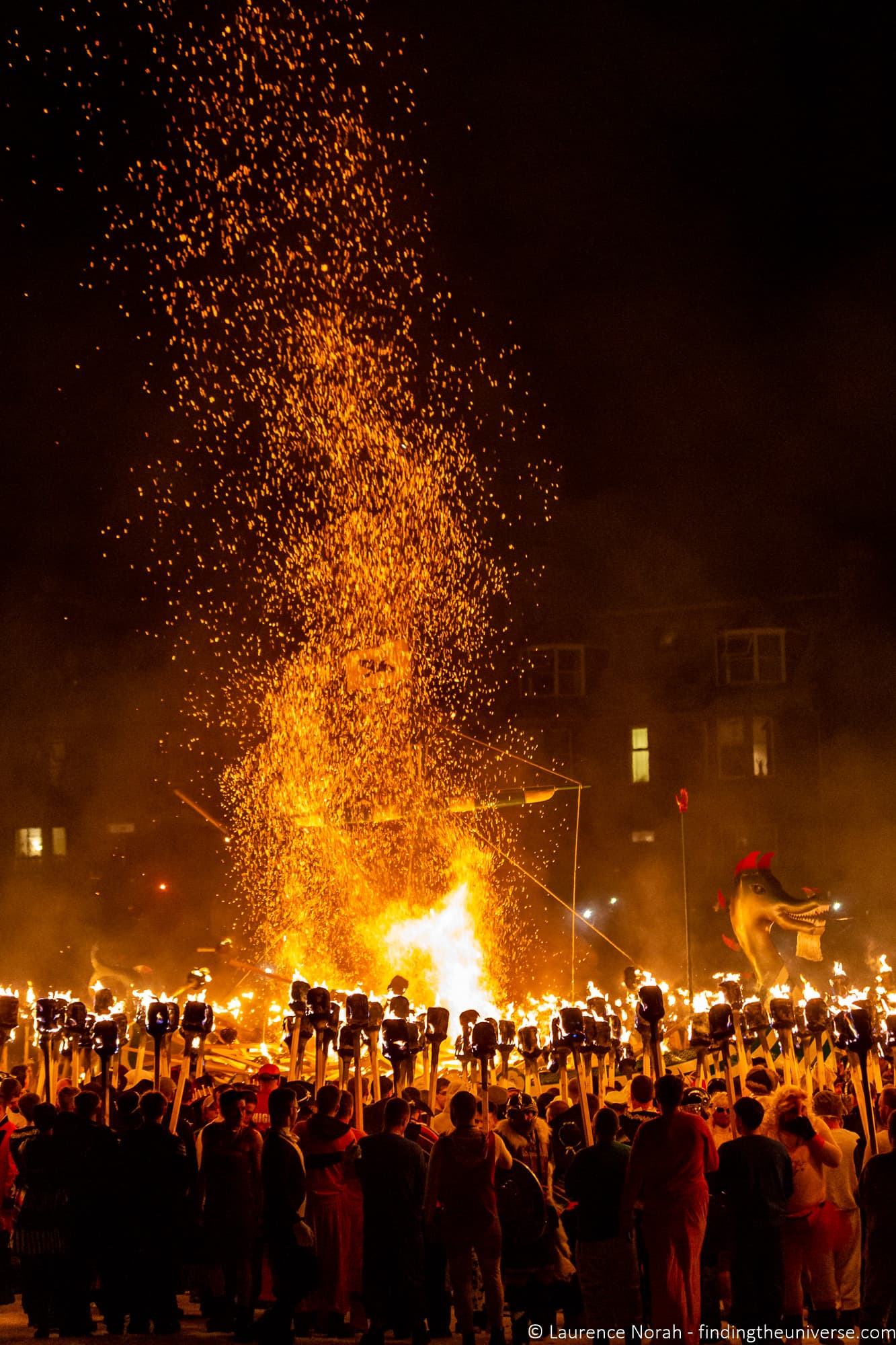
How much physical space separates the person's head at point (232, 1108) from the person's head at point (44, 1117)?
3.67 ft

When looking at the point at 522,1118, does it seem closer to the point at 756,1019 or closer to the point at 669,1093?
the point at 669,1093

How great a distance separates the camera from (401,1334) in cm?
877

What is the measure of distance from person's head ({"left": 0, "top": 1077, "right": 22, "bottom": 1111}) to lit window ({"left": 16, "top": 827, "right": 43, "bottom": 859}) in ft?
129

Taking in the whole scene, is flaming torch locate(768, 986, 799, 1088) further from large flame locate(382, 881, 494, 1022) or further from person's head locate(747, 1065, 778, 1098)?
large flame locate(382, 881, 494, 1022)

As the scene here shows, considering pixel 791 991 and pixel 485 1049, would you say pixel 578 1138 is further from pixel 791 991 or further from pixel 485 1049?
pixel 791 991

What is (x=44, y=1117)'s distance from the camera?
9.40 m

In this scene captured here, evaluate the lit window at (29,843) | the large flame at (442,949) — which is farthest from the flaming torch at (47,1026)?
the lit window at (29,843)

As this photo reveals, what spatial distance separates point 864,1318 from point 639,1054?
832 centimetres

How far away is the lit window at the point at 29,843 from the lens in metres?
48.6

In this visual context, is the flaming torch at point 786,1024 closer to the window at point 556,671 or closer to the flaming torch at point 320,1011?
the flaming torch at point 320,1011

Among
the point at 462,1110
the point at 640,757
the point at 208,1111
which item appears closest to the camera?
the point at 462,1110

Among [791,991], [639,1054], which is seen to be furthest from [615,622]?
[639,1054]

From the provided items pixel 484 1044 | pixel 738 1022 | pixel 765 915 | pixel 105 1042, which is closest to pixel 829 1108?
pixel 484 1044

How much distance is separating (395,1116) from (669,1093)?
1804mm
